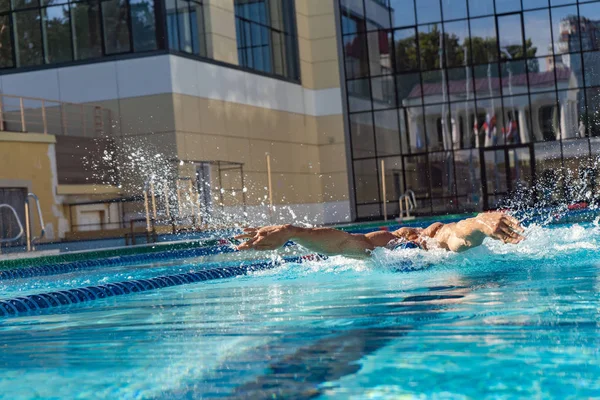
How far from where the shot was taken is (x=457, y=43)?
23594 mm

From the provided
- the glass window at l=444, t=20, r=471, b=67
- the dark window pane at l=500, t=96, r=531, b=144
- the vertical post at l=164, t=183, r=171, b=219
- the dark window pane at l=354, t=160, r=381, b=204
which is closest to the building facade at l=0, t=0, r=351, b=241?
the vertical post at l=164, t=183, r=171, b=219

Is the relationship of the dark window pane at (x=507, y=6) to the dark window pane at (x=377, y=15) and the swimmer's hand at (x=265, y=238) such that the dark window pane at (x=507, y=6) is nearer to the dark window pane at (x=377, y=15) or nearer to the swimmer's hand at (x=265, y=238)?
the dark window pane at (x=377, y=15)

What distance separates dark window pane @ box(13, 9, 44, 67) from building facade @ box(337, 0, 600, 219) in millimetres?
8931

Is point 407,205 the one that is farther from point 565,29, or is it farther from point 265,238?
point 265,238

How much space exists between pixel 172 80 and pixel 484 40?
353 inches

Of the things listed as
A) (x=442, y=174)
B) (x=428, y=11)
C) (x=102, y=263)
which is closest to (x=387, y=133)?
(x=442, y=174)

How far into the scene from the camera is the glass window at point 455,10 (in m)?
23.5

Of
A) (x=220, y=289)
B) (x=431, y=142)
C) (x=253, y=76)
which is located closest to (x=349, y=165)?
(x=431, y=142)

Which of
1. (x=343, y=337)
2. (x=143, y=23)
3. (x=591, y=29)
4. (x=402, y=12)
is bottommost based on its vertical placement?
(x=343, y=337)

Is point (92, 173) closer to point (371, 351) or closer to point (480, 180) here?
point (480, 180)

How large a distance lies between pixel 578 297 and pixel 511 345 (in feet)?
4.63

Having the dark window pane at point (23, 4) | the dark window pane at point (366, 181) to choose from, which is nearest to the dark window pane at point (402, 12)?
the dark window pane at point (366, 181)

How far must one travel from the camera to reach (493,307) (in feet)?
14.5

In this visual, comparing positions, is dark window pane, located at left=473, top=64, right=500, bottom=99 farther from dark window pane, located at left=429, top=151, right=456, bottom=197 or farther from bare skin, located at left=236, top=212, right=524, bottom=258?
bare skin, located at left=236, top=212, right=524, bottom=258
